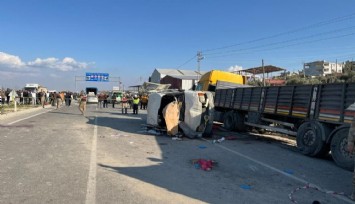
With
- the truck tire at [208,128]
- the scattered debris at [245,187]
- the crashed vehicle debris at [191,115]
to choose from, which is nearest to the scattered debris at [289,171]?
the scattered debris at [245,187]

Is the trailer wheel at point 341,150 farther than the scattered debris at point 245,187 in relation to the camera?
Yes

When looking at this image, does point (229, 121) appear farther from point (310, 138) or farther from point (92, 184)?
point (92, 184)

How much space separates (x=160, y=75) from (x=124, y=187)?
9898cm

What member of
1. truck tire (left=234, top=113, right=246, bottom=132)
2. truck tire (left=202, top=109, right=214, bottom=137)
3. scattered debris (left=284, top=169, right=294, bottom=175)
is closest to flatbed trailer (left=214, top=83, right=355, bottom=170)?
truck tire (left=234, top=113, right=246, bottom=132)

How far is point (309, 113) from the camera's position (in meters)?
11.3

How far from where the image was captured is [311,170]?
28.8 ft

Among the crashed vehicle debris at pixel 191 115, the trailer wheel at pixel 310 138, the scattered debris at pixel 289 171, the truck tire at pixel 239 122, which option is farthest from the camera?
the truck tire at pixel 239 122

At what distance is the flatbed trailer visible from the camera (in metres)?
9.69

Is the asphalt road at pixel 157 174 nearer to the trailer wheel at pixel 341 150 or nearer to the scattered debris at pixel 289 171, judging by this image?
the scattered debris at pixel 289 171

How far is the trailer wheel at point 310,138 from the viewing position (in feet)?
34.6

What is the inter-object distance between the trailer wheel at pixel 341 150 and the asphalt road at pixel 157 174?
25cm

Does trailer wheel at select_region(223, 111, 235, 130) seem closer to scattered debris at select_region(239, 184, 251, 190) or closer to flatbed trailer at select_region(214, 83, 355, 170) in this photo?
flatbed trailer at select_region(214, 83, 355, 170)

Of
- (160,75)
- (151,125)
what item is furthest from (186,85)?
(151,125)

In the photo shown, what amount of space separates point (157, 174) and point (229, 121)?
10410 millimetres
